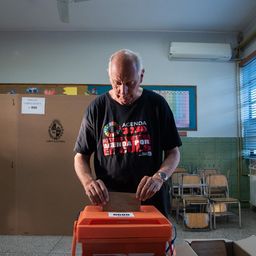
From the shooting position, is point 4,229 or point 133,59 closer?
point 133,59

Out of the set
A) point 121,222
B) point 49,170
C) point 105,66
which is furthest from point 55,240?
point 105,66

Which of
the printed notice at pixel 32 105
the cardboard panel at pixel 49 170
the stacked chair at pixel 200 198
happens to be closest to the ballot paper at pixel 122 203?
the cardboard panel at pixel 49 170

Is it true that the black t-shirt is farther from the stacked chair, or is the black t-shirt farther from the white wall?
the white wall

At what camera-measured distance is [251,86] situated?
16.5 feet

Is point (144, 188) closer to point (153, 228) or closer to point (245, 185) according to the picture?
point (153, 228)

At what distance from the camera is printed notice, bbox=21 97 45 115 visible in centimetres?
344

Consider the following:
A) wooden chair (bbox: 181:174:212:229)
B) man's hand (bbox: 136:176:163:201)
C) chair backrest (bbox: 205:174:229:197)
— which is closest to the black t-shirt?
man's hand (bbox: 136:176:163:201)

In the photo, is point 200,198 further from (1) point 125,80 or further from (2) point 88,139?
(1) point 125,80

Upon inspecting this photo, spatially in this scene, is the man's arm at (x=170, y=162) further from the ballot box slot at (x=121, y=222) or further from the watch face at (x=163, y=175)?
the ballot box slot at (x=121, y=222)

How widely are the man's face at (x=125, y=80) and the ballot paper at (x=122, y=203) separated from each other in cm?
37

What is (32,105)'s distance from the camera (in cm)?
345

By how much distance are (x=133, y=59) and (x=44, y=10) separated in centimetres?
417

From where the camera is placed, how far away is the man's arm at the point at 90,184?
0.87 m

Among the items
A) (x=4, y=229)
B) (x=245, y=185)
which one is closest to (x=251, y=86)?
(x=245, y=185)
